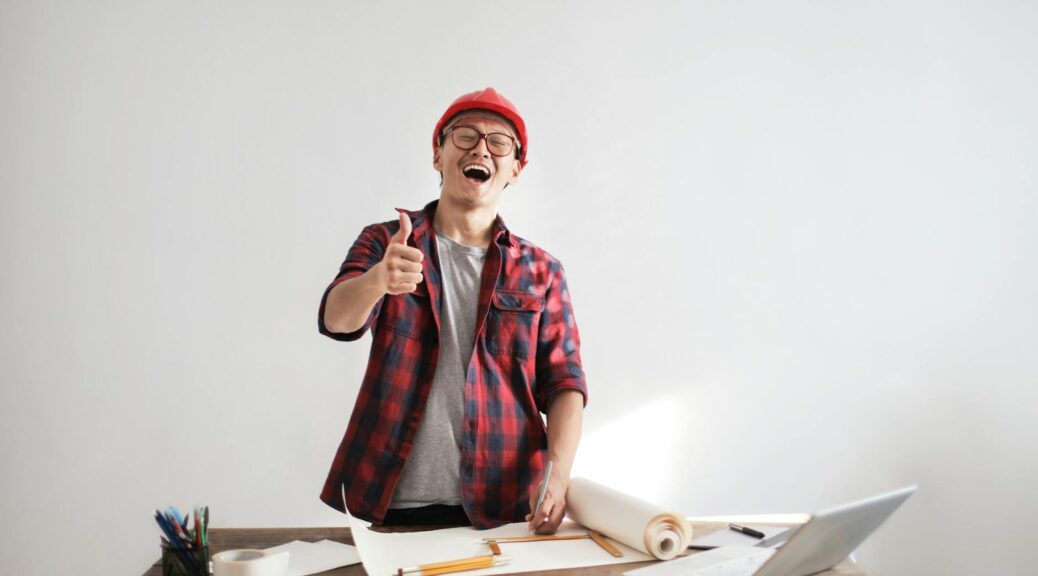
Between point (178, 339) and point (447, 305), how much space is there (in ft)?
5.24

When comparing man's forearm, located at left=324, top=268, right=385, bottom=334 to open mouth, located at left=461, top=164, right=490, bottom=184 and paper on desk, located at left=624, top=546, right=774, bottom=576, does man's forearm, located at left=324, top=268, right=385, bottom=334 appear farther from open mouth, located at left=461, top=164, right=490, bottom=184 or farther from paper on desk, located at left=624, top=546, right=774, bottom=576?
paper on desk, located at left=624, top=546, right=774, bottom=576

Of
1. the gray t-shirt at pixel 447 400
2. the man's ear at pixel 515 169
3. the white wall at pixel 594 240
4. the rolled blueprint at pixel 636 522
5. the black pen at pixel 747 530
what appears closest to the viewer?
the rolled blueprint at pixel 636 522

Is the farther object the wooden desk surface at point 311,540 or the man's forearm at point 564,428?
the man's forearm at point 564,428

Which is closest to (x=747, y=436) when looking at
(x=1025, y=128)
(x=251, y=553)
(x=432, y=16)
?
(x=1025, y=128)

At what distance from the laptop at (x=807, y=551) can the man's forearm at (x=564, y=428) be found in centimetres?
42

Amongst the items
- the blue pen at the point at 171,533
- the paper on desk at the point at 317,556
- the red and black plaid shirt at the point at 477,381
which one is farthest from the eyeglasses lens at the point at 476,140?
the blue pen at the point at 171,533

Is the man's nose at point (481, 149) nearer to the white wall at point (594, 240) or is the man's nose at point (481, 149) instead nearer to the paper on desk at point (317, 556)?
the paper on desk at point (317, 556)

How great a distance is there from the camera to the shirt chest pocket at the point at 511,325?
1694 mm

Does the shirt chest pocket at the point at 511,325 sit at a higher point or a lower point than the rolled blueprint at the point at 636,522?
higher

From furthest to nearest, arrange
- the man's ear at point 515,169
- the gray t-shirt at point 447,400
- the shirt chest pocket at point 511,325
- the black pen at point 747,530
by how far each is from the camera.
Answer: the man's ear at point 515,169, the shirt chest pocket at point 511,325, the gray t-shirt at point 447,400, the black pen at point 747,530

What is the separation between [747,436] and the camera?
3197 millimetres

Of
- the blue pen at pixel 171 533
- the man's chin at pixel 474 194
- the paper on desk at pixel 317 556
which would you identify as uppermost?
the man's chin at pixel 474 194

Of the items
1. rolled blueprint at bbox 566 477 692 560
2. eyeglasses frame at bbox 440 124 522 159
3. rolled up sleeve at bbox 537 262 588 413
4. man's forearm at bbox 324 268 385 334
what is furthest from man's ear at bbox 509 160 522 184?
rolled blueprint at bbox 566 477 692 560

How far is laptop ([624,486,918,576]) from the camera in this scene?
36.9 inches
